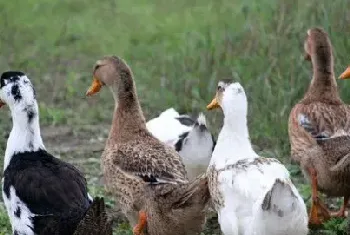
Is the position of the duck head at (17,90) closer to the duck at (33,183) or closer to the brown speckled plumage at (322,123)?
the duck at (33,183)

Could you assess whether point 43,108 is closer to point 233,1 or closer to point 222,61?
point 222,61

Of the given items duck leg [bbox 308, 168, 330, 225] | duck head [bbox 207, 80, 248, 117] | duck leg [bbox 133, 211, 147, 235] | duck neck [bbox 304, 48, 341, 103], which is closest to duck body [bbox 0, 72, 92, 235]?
duck leg [bbox 133, 211, 147, 235]

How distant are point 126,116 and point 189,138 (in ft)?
1.71

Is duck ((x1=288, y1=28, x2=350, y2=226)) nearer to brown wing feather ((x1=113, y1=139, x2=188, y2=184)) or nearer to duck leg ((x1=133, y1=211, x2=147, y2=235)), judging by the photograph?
brown wing feather ((x1=113, y1=139, x2=188, y2=184))

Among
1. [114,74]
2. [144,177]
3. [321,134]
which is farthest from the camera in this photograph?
[114,74]

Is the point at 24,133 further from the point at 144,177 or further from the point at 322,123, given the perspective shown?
the point at 322,123

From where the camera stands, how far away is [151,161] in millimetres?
8281

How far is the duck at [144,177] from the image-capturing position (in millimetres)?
7836

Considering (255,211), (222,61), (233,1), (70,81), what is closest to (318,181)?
(255,211)

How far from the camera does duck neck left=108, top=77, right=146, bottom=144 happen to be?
8.94 m

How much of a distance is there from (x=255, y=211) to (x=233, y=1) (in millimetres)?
Answer: 7888

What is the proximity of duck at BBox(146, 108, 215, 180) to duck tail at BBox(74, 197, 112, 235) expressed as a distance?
1.77 meters

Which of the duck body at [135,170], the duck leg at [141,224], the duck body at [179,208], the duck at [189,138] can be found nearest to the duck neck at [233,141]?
the duck body at [179,208]

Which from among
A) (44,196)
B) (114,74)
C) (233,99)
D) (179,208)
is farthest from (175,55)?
(44,196)
